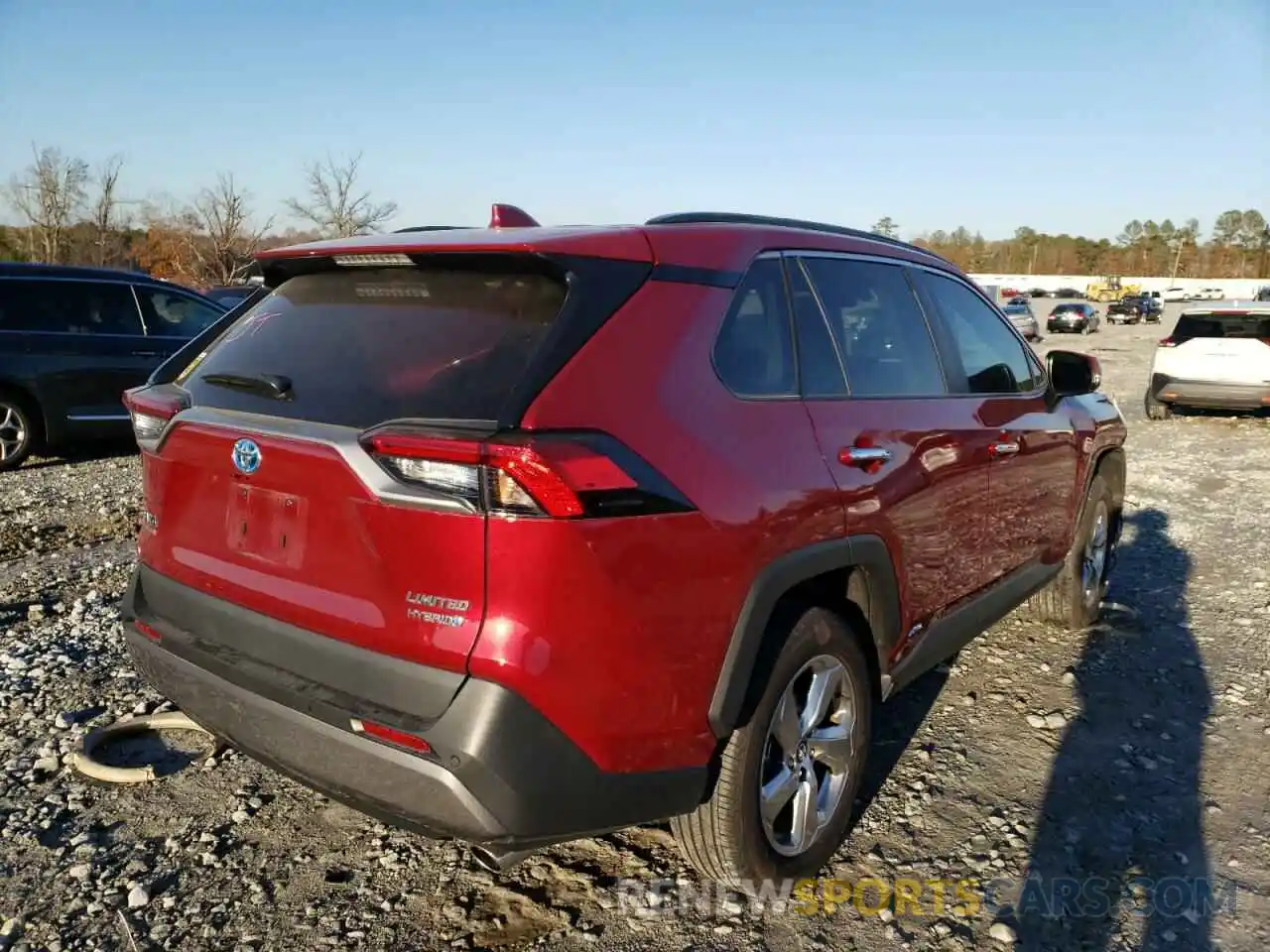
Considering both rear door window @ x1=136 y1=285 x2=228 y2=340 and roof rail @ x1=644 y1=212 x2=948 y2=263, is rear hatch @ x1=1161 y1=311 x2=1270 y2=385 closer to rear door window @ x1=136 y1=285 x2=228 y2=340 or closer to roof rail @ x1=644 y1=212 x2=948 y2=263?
roof rail @ x1=644 y1=212 x2=948 y2=263

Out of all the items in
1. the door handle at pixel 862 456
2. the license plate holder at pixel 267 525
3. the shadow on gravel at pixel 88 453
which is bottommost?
the shadow on gravel at pixel 88 453

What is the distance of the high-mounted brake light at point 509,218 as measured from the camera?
272 centimetres

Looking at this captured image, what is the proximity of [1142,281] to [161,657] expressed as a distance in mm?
106767

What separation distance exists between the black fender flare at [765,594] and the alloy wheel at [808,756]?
24 centimetres

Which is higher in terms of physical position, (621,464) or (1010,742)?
(621,464)

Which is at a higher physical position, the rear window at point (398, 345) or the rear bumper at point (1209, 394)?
the rear window at point (398, 345)

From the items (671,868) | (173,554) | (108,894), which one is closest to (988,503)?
(671,868)

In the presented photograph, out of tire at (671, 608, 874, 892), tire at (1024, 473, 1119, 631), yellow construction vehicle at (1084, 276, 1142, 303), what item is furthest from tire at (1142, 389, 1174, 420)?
yellow construction vehicle at (1084, 276, 1142, 303)

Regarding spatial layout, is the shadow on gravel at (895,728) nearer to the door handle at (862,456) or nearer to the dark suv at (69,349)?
the door handle at (862,456)

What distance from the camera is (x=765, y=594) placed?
89.4 inches

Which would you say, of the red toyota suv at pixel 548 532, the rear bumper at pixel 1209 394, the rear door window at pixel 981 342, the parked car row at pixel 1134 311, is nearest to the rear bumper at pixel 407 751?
the red toyota suv at pixel 548 532

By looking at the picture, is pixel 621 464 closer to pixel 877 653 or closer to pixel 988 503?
pixel 877 653

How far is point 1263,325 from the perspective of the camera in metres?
12.4

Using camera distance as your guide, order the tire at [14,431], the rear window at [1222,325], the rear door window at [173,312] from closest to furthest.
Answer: the tire at [14,431]
the rear door window at [173,312]
the rear window at [1222,325]
